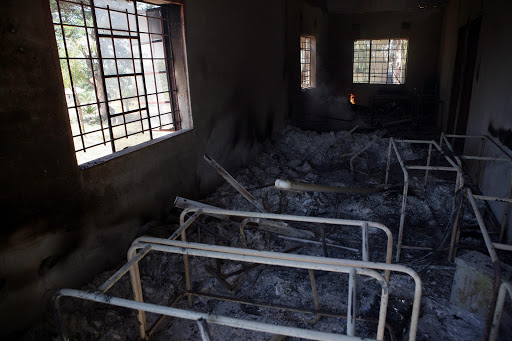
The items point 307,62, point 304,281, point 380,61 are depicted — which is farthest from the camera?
point 380,61

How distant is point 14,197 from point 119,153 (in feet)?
4.10

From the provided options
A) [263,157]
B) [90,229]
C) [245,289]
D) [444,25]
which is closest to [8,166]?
[90,229]

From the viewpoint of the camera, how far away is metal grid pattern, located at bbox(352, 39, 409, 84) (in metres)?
13.2

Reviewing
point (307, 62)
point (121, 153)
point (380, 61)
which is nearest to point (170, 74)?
point (121, 153)

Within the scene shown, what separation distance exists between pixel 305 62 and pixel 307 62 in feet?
0.74

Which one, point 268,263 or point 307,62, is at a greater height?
point 307,62

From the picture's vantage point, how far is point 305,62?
1152 cm

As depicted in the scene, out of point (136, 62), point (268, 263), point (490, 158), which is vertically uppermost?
point (136, 62)

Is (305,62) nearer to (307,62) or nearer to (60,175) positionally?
(307,62)

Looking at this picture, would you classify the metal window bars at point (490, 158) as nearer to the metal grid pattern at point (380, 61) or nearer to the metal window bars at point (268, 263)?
the metal window bars at point (268, 263)

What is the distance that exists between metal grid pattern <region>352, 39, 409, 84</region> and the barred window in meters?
2.60

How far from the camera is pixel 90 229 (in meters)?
3.49

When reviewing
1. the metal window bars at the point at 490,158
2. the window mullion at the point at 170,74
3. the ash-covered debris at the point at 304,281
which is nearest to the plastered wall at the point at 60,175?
the window mullion at the point at 170,74

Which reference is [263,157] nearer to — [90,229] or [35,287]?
[90,229]
